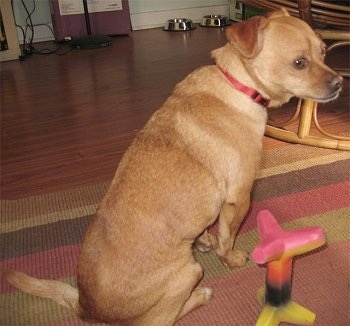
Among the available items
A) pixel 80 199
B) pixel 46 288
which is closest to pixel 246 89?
pixel 46 288

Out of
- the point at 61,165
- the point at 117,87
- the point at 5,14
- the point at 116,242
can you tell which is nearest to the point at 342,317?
the point at 116,242

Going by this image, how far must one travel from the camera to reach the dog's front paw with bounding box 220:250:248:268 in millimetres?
1600

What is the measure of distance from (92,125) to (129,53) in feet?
6.00

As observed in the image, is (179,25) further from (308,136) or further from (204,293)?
(204,293)

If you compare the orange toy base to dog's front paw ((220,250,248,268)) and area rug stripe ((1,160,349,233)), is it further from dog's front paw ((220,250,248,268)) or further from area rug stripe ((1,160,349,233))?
area rug stripe ((1,160,349,233))

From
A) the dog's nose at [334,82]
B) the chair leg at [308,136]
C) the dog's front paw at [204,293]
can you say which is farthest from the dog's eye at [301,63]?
the chair leg at [308,136]

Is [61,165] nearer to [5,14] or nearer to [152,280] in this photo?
[152,280]

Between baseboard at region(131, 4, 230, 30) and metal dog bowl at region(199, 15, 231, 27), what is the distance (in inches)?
8.2

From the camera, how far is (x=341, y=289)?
1465mm

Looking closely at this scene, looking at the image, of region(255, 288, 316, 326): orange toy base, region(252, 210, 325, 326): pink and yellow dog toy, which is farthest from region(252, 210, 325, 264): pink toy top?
region(255, 288, 316, 326): orange toy base

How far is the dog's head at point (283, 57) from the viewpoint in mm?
1344

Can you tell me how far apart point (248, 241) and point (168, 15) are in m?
4.42

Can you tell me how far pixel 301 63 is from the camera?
1.41 m

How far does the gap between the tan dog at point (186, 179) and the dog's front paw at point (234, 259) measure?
0.24 ft
